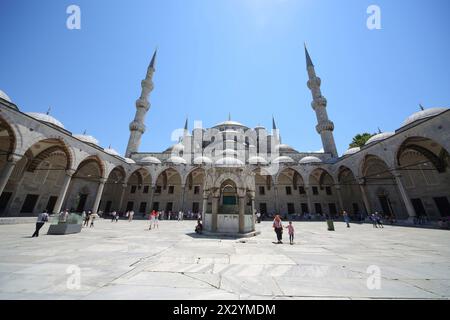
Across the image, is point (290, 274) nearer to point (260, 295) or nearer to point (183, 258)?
point (260, 295)

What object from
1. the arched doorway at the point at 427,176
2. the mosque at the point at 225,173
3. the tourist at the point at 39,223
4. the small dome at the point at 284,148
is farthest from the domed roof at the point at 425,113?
the tourist at the point at 39,223

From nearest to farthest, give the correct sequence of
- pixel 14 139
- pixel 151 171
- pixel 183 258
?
pixel 183 258, pixel 14 139, pixel 151 171

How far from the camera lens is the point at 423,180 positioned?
56.8 feet

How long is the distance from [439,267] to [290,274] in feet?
12.6

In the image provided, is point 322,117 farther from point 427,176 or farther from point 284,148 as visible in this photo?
point 427,176

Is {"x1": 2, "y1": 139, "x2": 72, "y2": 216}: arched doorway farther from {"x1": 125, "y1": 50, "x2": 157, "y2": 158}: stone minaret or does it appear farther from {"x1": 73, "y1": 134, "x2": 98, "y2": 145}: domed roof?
{"x1": 125, "y1": 50, "x2": 157, "y2": 158}: stone minaret

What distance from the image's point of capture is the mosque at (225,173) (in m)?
11.9

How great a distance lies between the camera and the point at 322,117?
2909 centimetres

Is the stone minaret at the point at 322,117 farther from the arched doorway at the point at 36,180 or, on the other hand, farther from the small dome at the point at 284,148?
the arched doorway at the point at 36,180

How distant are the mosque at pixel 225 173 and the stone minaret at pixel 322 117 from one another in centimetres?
16

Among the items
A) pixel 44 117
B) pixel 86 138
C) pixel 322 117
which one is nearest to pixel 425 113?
pixel 322 117

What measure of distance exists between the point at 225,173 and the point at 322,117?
2566 centimetres
